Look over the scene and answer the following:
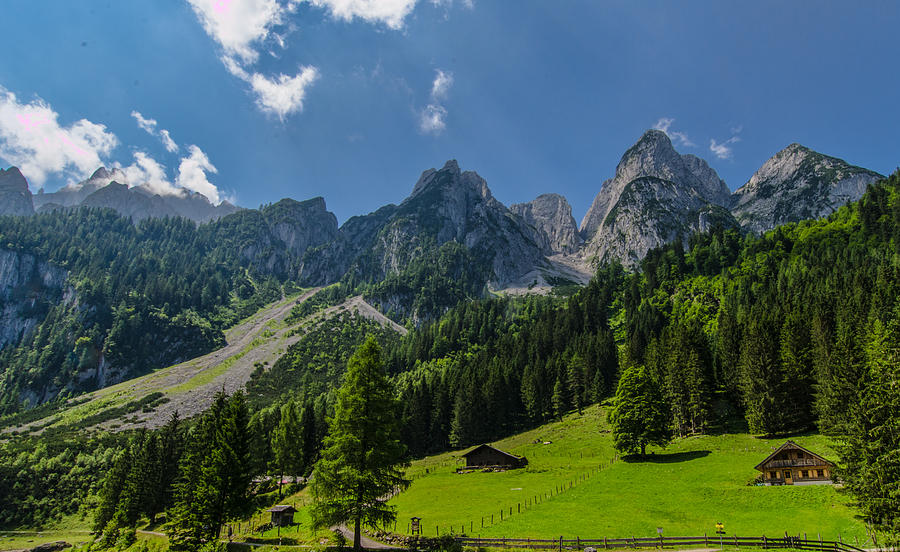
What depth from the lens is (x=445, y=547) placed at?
31.3 m

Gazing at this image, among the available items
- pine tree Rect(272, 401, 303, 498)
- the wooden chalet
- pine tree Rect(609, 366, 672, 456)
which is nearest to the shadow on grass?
pine tree Rect(609, 366, 672, 456)

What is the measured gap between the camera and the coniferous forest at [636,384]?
1615 inches

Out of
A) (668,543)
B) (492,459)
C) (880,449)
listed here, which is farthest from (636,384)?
(880,449)

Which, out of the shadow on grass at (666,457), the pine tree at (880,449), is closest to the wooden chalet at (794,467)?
the shadow on grass at (666,457)

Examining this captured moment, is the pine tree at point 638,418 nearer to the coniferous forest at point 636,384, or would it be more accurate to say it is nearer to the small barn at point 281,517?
the coniferous forest at point 636,384

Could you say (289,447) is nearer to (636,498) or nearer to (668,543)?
(636,498)

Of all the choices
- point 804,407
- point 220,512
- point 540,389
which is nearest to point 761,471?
point 804,407

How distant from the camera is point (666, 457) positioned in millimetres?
61375

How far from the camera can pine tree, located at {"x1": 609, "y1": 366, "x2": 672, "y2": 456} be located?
6297 centimetres

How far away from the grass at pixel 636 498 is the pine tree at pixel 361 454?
10.8 m

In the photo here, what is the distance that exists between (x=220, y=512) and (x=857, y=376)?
76492 mm

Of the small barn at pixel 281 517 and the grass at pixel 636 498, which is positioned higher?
the grass at pixel 636 498

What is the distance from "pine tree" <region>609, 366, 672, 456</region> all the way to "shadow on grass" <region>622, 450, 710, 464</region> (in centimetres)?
105

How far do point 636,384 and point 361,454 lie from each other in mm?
49263
